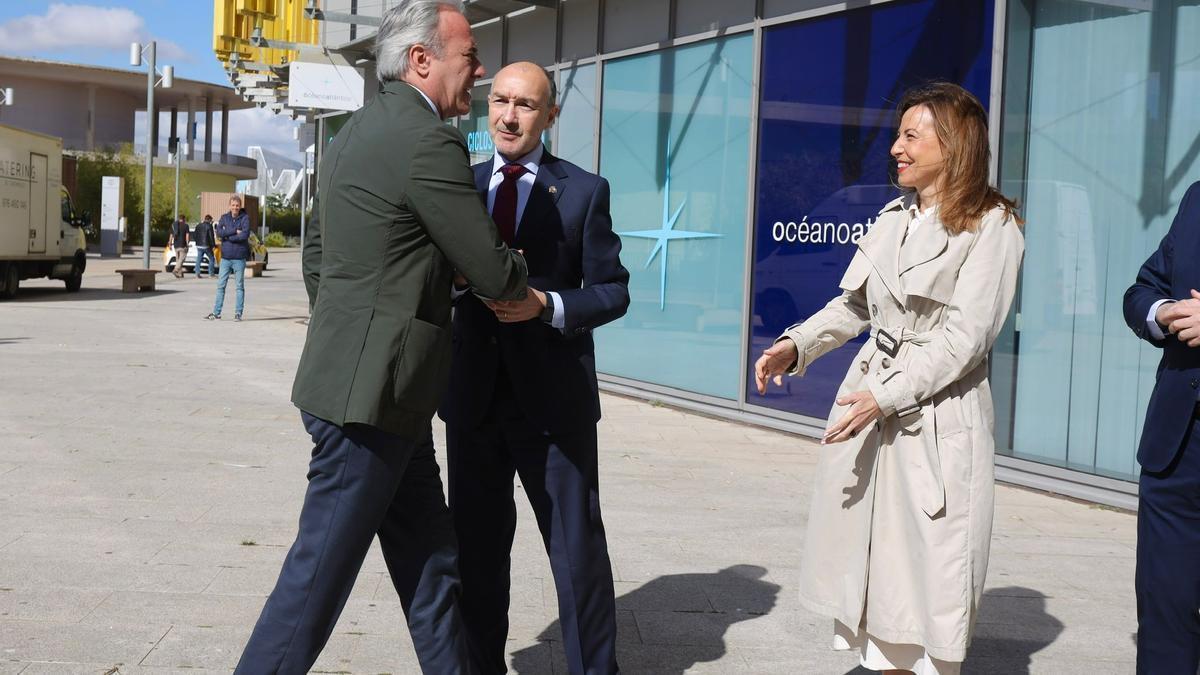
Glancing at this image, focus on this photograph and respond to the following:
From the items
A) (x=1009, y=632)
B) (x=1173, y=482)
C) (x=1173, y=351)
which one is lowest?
(x=1009, y=632)

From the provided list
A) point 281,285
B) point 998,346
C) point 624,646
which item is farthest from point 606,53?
point 281,285

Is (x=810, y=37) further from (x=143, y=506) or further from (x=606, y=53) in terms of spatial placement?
(x=143, y=506)

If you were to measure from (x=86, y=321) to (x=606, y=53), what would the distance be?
9.72 m

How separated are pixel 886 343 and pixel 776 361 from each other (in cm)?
32

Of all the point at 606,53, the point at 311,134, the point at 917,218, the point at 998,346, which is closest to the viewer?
the point at 917,218

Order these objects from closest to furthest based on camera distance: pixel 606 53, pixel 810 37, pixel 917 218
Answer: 1. pixel 917 218
2. pixel 810 37
3. pixel 606 53

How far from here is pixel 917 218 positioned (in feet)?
12.2

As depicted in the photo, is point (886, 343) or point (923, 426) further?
point (886, 343)

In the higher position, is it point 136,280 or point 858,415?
point 858,415

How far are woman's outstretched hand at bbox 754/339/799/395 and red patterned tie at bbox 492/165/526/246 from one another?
30.8 inches

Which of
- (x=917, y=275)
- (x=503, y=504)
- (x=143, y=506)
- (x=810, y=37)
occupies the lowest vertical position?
(x=143, y=506)

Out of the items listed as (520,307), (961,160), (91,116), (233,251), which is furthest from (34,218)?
(91,116)

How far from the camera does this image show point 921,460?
3498mm

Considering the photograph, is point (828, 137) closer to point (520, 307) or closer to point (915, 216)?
point (915, 216)
